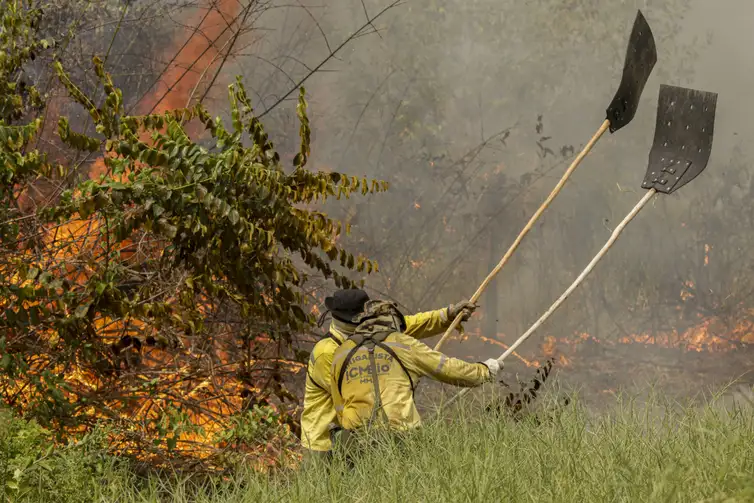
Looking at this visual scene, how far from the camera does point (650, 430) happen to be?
484 cm

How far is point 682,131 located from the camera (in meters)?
6.62

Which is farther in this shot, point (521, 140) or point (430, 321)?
point (521, 140)

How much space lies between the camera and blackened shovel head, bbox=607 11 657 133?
21.2 feet

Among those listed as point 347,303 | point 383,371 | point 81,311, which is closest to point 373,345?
point 383,371

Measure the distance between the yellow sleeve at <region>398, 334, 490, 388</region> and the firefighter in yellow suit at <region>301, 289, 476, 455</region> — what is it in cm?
10

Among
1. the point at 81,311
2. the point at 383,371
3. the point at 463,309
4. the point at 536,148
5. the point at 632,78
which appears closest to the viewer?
the point at 383,371

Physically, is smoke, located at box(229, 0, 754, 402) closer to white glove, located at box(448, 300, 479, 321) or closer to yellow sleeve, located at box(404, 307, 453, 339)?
yellow sleeve, located at box(404, 307, 453, 339)

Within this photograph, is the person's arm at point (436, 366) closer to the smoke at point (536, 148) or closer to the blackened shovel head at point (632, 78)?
the blackened shovel head at point (632, 78)

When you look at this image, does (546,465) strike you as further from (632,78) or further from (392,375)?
(632,78)

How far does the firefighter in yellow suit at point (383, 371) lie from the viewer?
5.35 metres

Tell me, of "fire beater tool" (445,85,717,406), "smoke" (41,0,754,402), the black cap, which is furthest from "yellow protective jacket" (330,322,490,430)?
"smoke" (41,0,754,402)

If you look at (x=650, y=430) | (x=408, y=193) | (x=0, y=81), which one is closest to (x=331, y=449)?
(x=650, y=430)

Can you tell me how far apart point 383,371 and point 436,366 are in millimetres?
289

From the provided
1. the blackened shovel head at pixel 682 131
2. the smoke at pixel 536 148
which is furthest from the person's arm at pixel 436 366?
the smoke at pixel 536 148
